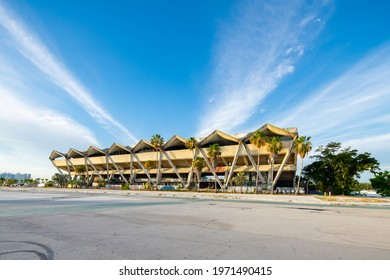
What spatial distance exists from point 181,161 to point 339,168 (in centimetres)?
3801

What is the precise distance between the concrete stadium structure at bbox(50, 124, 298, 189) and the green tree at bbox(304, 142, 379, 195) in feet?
21.7

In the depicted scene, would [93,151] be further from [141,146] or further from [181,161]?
[181,161]

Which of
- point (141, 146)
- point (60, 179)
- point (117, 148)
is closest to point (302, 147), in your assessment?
point (141, 146)

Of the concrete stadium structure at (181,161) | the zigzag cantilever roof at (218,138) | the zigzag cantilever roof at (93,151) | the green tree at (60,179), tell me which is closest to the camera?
the concrete stadium structure at (181,161)

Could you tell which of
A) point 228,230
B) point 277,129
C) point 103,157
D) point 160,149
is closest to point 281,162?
point 277,129

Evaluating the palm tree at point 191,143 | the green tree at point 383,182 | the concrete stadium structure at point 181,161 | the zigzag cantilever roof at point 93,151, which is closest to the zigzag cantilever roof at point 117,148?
the concrete stadium structure at point 181,161

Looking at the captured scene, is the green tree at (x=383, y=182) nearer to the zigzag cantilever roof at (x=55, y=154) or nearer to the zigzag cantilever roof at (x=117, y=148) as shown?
the zigzag cantilever roof at (x=117, y=148)

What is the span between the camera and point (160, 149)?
57.8 m

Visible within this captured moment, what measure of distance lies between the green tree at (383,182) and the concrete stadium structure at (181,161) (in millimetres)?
16110

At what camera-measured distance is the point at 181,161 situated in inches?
2304

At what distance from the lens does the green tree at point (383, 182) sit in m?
42.3
